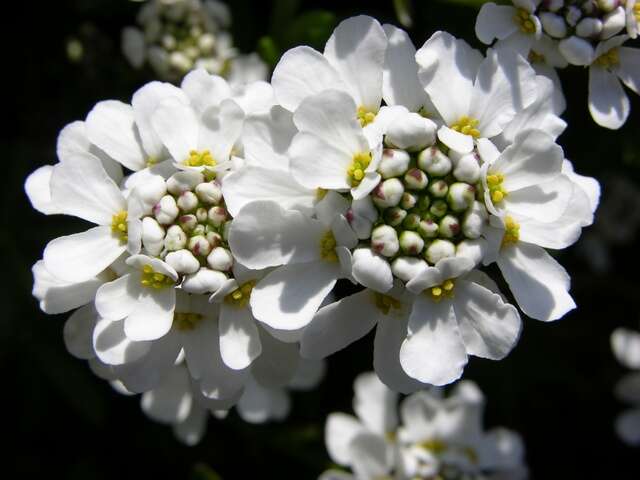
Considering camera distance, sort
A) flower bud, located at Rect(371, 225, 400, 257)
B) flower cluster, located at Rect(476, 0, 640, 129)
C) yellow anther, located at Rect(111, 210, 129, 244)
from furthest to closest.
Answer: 1. flower cluster, located at Rect(476, 0, 640, 129)
2. yellow anther, located at Rect(111, 210, 129, 244)
3. flower bud, located at Rect(371, 225, 400, 257)

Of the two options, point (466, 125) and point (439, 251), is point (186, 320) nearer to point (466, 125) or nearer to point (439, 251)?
point (439, 251)

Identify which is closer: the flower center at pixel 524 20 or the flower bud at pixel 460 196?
the flower bud at pixel 460 196

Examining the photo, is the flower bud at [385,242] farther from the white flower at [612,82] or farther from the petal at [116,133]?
the white flower at [612,82]

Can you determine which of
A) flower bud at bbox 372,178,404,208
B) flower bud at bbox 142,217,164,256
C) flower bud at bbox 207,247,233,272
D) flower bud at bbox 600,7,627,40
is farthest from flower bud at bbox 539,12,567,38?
flower bud at bbox 142,217,164,256

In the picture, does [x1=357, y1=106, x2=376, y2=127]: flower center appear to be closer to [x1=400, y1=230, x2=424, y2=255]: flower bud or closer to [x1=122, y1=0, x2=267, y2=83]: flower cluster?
[x1=400, y1=230, x2=424, y2=255]: flower bud

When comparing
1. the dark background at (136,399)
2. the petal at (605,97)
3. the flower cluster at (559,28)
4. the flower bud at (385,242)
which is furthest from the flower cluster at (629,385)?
the flower bud at (385,242)

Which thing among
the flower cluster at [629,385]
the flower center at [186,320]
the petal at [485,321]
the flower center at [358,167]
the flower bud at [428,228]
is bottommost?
the flower cluster at [629,385]

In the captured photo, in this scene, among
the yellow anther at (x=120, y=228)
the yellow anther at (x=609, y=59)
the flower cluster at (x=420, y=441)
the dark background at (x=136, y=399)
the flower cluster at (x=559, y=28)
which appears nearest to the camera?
the yellow anther at (x=120, y=228)

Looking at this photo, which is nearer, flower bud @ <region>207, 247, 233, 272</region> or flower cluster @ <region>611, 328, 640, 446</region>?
flower bud @ <region>207, 247, 233, 272</region>
